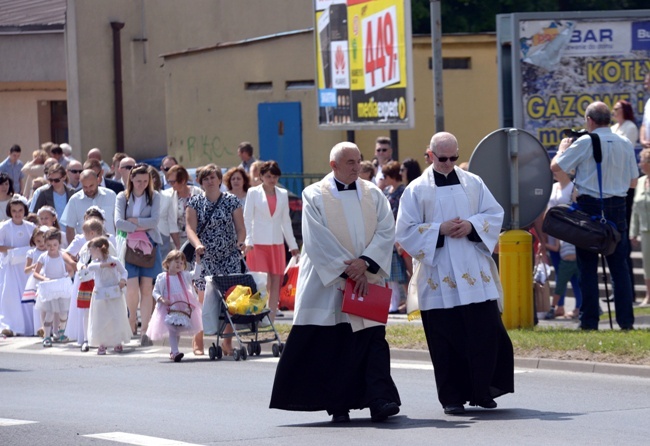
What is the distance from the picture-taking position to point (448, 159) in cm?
1008

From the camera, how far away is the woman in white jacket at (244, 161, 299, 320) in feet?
56.0

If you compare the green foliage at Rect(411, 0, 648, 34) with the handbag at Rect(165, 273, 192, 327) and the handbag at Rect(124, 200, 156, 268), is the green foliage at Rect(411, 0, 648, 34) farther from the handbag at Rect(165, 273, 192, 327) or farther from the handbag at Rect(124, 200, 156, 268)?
the handbag at Rect(165, 273, 192, 327)

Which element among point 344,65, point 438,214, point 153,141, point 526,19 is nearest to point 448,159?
point 438,214

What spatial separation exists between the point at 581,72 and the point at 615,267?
21.4 feet

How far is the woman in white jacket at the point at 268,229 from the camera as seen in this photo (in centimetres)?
1706

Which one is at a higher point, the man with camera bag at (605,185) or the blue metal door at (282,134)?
the blue metal door at (282,134)

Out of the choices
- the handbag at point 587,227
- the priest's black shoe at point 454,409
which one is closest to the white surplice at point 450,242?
the priest's black shoe at point 454,409

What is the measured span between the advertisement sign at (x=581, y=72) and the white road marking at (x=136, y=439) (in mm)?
11128

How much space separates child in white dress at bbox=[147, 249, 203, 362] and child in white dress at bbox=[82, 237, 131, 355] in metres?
0.82

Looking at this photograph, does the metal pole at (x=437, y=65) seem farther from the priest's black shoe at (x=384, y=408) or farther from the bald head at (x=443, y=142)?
the priest's black shoe at (x=384, y=408)

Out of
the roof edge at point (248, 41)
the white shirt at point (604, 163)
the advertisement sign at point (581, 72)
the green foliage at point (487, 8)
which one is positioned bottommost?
the white shirt at point (604, 163)

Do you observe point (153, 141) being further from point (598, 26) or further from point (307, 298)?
point (307, 298)

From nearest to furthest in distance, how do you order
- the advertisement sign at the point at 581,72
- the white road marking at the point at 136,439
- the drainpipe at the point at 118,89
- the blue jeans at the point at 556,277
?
the white road marking at the point at 136,439
the blue jeans at the point at 556,277
the advertisement sign at the point at 581,72
the drainpipe at the point at 118,89

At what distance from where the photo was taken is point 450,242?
33.3 ft
